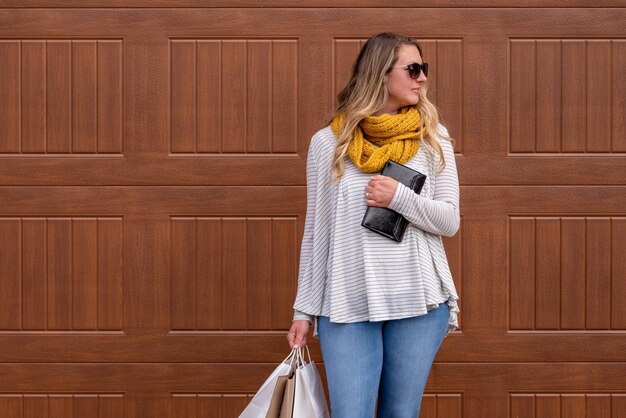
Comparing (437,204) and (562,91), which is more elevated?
(562,91)

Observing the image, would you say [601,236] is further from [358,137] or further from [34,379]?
[34,379]

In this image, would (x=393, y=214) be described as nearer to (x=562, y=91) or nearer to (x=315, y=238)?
(x=315, y=238)

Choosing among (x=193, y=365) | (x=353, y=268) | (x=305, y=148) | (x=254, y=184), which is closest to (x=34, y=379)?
(x=193, y=365)

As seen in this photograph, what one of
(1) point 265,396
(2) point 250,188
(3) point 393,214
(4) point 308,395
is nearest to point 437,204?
(3) point 393,214

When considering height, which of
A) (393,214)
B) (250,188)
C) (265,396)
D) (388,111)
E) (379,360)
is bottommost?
(265,396)

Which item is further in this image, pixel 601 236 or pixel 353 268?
pixel 601 236

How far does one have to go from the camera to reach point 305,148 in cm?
380

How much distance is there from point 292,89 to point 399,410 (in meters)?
1.56

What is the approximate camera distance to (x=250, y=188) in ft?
12.5

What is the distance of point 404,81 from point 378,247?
0.53 meters

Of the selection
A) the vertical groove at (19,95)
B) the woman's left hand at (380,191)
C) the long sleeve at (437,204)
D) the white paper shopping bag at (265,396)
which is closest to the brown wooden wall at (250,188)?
the vertical groove at (19,95)

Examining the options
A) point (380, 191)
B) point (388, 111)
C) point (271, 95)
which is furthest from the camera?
point (271, 95)

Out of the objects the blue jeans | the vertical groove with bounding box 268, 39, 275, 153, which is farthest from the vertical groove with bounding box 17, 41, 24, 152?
the blue jeans

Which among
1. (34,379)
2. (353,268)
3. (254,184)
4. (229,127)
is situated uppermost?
(229,127)
